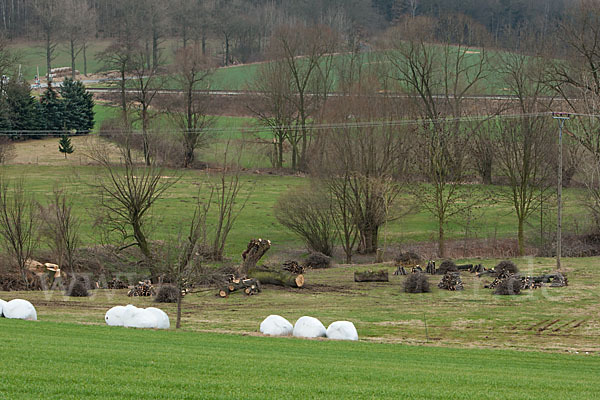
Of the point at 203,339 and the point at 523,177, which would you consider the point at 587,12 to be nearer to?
the point at 523,177

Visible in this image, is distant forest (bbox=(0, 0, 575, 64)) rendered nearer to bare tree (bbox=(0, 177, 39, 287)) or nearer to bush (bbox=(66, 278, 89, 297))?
bare tree (bbox=(0, 177, 39, 287))

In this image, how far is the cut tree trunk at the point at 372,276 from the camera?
105ft

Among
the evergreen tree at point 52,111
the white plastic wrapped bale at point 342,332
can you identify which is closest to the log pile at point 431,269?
the white plastic wrapped bale at point 342,332

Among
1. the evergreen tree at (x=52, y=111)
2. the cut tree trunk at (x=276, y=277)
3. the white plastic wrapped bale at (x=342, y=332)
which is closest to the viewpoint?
the white plastic wrapped bale at (x=342, y=332)

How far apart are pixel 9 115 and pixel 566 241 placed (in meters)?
61.1

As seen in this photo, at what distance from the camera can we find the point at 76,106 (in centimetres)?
8762

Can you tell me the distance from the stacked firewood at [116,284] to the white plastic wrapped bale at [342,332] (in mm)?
17015

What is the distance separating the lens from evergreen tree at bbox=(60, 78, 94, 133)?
87000 millimetres

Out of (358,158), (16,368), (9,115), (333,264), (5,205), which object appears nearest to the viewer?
(16,368)

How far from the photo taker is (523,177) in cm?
4625

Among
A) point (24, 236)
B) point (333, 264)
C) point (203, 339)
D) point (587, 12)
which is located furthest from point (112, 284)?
point (587, 12)

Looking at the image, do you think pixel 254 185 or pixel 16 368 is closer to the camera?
pixel 16 368

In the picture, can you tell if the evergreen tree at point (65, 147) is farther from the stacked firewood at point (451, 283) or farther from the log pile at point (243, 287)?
the stacked firewood at point (451, 283)

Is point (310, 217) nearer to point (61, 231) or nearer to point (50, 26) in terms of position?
point (61, 231)
